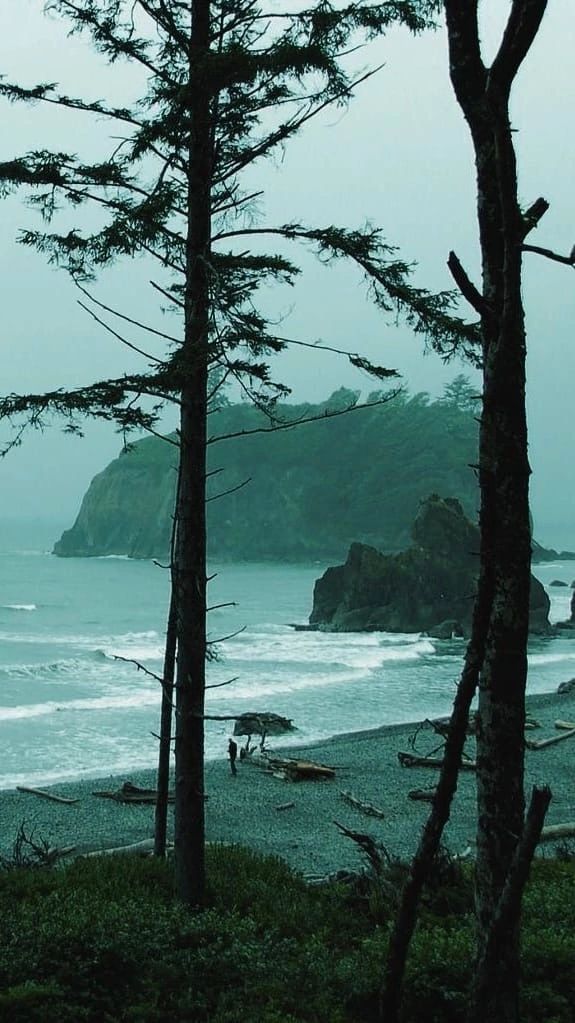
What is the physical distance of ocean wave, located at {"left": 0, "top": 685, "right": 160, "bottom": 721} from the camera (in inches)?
1265

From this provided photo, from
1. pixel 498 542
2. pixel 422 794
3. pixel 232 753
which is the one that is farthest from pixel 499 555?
pixel 232 753

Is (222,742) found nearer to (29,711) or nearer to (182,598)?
(29,711)

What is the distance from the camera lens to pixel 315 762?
22.3 meters

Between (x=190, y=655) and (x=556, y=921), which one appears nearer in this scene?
(x=556, y=921)

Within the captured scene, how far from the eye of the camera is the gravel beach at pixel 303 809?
604 inches

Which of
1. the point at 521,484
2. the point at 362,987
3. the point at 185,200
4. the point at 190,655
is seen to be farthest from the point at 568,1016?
the point at 185,200

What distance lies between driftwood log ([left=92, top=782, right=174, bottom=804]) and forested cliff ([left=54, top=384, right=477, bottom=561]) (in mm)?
102646

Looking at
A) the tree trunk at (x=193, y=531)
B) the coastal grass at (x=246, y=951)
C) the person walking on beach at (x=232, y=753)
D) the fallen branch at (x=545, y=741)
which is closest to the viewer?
the coastal grass at (x=246, y=951)

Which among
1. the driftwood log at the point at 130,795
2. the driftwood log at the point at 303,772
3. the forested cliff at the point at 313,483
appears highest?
the forested cliff at the point at 313,483

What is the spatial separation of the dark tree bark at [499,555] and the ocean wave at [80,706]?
28.9 meters

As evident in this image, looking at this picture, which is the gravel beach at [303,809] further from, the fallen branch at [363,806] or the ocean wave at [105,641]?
the ocean wave at [105,641]

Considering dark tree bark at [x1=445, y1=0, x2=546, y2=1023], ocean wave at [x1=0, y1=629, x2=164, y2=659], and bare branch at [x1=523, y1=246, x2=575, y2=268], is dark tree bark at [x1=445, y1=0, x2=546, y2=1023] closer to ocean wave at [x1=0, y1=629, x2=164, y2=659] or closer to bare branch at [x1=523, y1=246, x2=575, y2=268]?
bare branch at [x1=523, y1=246, x2=575, y2=268]

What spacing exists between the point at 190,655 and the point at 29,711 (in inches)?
1022

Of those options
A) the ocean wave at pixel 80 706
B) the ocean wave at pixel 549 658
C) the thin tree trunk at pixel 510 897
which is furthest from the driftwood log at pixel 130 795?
the ocean wave at pixel 549 658
